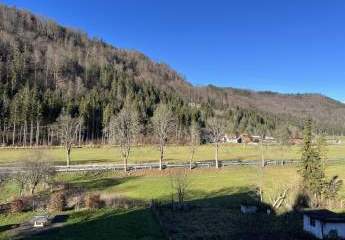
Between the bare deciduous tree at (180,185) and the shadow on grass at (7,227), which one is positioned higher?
the bare deciduous tree at (180,185)

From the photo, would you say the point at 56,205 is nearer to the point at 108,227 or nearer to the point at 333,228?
the point at 108,227

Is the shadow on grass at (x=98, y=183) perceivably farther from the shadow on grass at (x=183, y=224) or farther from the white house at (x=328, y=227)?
the white house at (x=328, y=227)

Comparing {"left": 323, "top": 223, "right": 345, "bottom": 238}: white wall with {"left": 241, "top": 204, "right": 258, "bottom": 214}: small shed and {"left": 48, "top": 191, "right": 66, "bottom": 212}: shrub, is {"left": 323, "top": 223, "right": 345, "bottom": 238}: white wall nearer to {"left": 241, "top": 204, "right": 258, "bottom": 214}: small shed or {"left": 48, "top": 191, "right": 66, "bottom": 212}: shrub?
{"left": 241, "top": 204, "right": 258, "bottom": 214}: small shed

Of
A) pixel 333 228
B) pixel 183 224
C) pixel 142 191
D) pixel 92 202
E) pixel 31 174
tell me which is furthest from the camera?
pixel 142 191

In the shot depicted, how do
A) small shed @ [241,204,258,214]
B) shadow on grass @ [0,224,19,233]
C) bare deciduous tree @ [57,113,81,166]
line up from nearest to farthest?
shadow on grass @ [0,224,19,233]
small shed @ [241,204,258,214]
bare deciduous tree @ [57,113,81,166]

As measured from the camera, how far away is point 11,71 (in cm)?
17888

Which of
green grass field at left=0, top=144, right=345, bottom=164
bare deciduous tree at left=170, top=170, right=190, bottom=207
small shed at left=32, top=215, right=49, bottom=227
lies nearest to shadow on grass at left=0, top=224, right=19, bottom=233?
small shed at left=32, top=215, right=49, bottom=227

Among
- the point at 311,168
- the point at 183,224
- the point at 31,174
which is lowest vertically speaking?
the point at 183,224

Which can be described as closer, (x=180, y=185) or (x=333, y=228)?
(x=333, y=228)

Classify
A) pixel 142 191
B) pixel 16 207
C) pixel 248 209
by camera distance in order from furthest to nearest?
pixel 142 191
pixel 248 209
pixel 16 207

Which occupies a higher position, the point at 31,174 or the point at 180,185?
the point at 31,174

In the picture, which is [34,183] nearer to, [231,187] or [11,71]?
[231,187]

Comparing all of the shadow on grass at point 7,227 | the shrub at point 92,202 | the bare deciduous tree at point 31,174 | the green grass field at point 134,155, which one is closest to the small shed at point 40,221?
the shadow on grass at point 7,227

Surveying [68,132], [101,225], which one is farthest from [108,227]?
[68,132]
